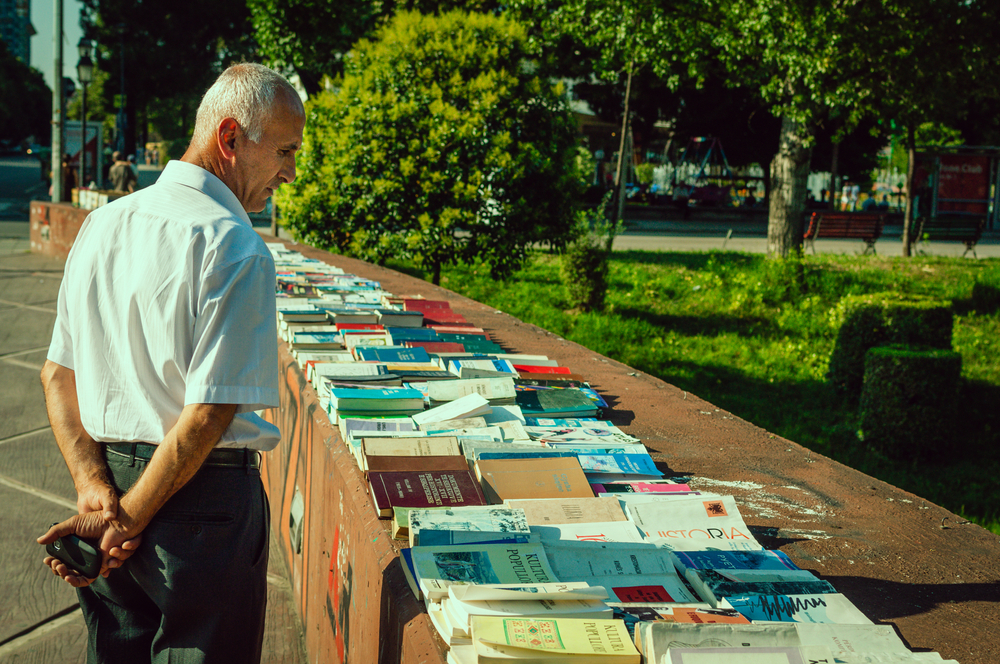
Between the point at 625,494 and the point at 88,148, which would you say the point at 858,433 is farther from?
the point at 88,148

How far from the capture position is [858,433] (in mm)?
7062

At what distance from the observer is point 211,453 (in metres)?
1.77

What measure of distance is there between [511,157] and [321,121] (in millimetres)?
2740

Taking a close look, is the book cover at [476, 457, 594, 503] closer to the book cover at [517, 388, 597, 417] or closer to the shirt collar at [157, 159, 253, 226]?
the book cover at [517, 388, 597, 417]

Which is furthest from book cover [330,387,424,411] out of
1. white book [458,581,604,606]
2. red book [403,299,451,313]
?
red book [403,299,451,313]

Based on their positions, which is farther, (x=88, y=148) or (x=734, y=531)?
(x=88, y=148)

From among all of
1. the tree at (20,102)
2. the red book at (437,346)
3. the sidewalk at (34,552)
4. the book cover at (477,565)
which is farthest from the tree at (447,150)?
the tree at (20,102)

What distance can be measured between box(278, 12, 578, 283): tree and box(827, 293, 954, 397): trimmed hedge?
3.33 metres

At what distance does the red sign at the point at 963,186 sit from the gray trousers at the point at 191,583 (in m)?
29.0

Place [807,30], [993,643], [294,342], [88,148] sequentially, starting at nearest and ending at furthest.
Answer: [993,643] < [294,342] < [807,30] < [88,148]

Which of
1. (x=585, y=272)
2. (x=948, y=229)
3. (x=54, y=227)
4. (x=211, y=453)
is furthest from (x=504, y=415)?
(x=948, y=229)

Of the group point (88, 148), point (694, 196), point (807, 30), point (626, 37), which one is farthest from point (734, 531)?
point (694, 196)

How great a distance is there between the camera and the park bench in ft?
56.1

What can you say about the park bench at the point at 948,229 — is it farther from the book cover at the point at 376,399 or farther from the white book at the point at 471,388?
the book cover at the point at 376,399
